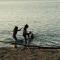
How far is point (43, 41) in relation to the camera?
103 ft

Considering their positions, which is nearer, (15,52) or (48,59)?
(48,59)

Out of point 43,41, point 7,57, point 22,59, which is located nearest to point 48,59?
point 22,59

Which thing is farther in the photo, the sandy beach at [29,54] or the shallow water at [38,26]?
the shallow water at [38,26]

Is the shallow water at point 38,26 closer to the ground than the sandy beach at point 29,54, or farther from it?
closer to the ground

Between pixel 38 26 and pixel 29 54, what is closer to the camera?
pixel 29 54

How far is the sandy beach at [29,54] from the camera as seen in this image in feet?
65.7

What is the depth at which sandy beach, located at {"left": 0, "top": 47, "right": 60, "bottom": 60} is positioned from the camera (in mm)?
20031

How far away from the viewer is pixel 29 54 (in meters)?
21.2

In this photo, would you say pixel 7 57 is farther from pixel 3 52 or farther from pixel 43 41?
pixel 43 41

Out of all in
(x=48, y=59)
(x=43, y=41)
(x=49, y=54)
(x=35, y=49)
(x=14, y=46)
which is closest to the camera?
(x=48, y=59)

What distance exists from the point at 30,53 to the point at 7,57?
2.25 meters

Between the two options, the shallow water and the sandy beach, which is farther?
the shallow water

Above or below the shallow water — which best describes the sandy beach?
above

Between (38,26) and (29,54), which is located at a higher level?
(29,54)
